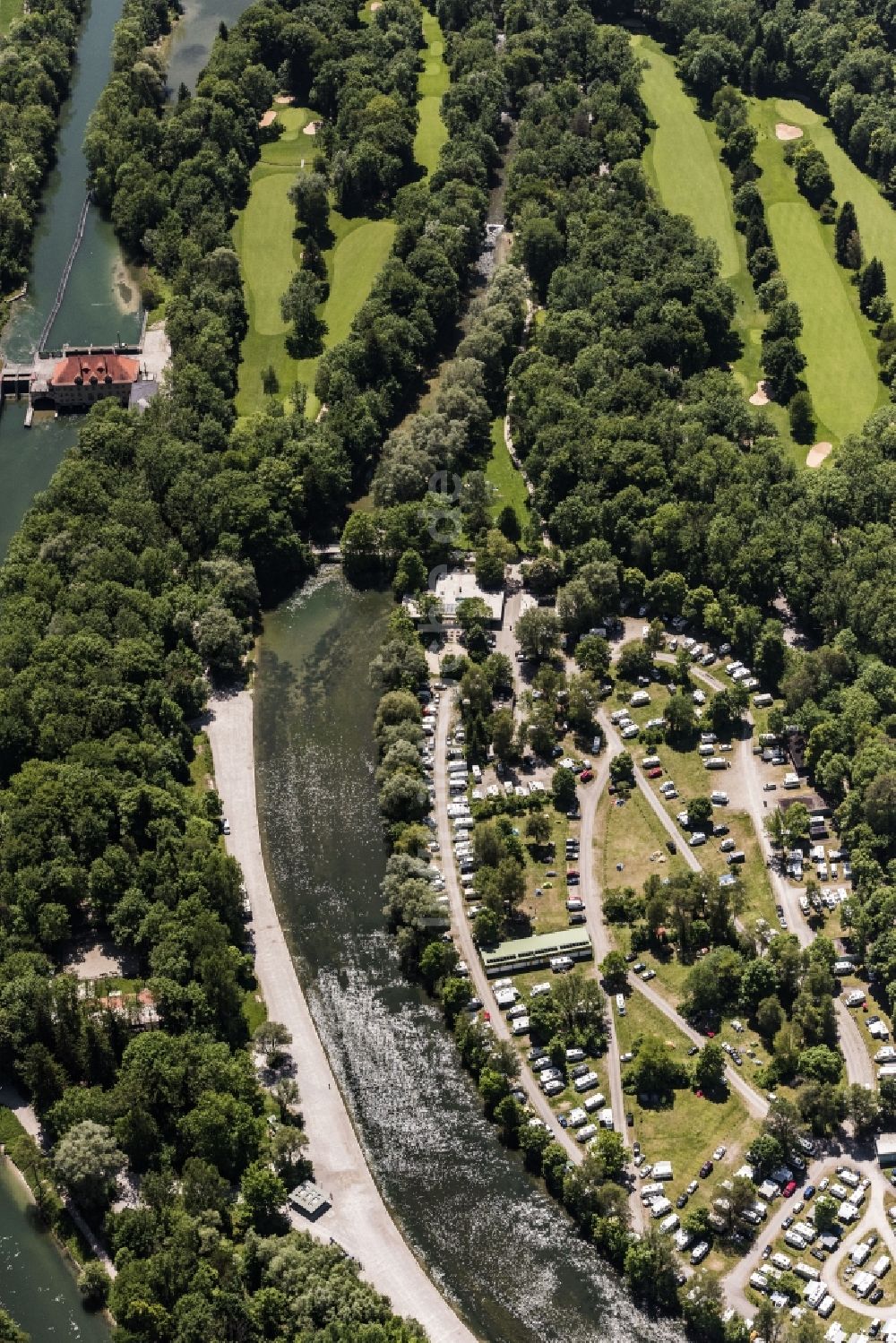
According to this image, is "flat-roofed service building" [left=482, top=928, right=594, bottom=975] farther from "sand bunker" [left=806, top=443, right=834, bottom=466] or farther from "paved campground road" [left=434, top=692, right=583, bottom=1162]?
"sand bunker" [left=806, top=443, right=834, bottom=466]

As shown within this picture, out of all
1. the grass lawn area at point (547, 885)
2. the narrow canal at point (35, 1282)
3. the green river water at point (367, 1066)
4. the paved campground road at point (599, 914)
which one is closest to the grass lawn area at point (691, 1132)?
the paved campground road at point (599, 914)

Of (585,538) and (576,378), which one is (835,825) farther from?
(576,378)

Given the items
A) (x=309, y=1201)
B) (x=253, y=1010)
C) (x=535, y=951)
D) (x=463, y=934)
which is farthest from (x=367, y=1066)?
(x=535, y=951)

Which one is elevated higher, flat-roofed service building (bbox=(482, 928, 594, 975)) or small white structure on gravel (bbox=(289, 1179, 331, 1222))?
flat-roofed service building (bbox=(482, 928, 594, 975))

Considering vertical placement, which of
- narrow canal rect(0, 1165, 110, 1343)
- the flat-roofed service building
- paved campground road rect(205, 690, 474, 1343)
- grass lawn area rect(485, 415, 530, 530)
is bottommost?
narrow canal rect(0, 1165, 110, 1343)

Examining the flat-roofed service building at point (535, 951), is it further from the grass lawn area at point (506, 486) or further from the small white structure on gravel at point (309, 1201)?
the grass lawn area at point (506, 486)

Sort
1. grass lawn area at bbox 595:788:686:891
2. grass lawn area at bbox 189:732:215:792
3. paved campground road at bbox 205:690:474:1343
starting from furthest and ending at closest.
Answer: grass lawn area at bbox 189:732:215:792
grass lawn area at bbox 595:788:686:891
paved campground road at bbox 205:690:474:1343

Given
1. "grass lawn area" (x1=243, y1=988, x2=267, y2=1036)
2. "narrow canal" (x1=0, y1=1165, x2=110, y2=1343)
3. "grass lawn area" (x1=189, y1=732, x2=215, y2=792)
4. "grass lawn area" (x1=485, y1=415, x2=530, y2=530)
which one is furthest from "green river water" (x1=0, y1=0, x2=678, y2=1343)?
"grass lawn area" (x1=485, y1=415, x2=530, y2=530)

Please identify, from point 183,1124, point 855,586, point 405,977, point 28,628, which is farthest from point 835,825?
point 28,628
